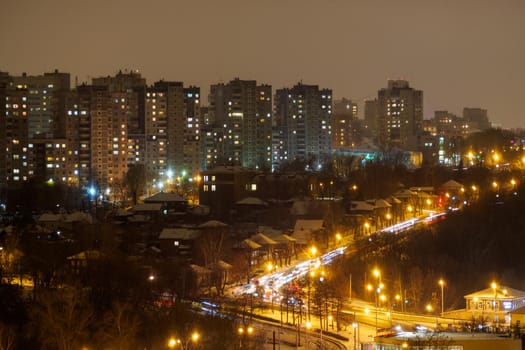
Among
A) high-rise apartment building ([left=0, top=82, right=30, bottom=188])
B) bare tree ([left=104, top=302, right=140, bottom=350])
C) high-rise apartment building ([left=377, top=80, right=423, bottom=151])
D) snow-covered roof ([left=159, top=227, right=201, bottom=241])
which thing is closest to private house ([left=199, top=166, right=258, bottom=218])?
snow-covered roof ([left=159, top=227, right=201, bottom=241])

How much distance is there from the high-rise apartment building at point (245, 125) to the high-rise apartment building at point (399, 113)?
40.6ft

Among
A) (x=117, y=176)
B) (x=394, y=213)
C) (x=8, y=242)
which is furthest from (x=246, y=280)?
(x=117, y=176)

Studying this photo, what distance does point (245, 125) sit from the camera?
38219 millimetres

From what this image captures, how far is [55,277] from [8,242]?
3229 millimetres

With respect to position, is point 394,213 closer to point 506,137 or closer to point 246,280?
point 246,280

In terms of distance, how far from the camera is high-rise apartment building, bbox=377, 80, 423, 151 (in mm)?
49594

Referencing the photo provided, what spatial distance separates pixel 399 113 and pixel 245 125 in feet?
47.9

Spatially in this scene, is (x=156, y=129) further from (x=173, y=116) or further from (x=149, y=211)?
(x=149, y=211)

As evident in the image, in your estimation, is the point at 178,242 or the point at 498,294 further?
the point at 178,242

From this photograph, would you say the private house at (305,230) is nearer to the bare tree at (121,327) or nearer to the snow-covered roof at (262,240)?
the snow-covered roof at (262,240)

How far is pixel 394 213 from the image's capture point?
22750 mm

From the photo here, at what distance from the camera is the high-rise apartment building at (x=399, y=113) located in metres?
49.6

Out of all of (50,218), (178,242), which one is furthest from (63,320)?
(50,218)

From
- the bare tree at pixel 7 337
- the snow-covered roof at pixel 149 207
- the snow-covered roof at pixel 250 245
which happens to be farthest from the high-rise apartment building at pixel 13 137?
the bare tree at pixel 7 337
